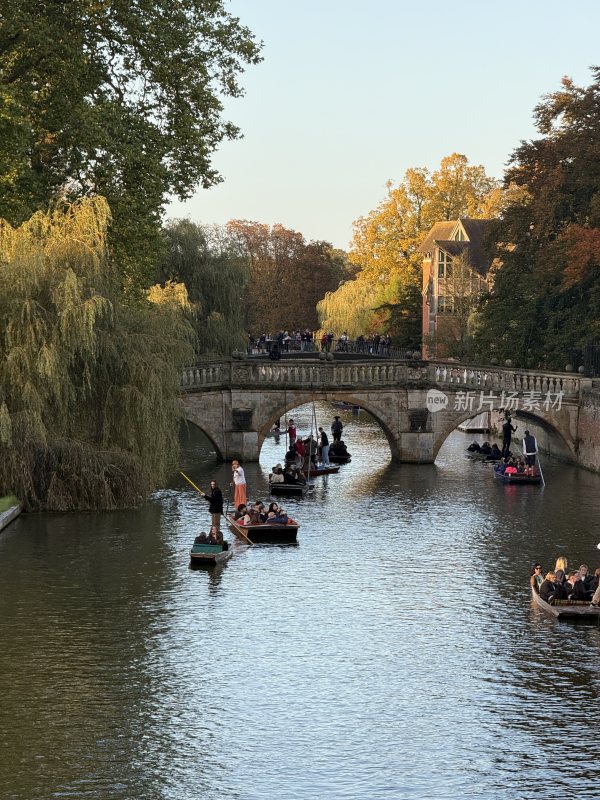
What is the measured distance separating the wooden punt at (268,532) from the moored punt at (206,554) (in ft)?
8.94

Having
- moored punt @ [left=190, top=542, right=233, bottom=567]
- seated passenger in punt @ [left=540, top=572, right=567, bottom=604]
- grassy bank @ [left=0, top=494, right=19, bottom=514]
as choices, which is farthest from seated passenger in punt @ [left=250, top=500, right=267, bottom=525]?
seated passenger in punt @ [left=540, top=572, right=567, bottom=604]

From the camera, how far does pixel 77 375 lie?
37.7 m

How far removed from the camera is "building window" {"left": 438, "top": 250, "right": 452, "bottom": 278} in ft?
316

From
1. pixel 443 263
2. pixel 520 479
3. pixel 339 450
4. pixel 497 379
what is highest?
pixel 443 263

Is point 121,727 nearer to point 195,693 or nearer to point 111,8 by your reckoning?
point 195,693

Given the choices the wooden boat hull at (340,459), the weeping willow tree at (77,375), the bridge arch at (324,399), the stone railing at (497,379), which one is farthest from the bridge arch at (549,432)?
the weeping willow tree at (77,375)

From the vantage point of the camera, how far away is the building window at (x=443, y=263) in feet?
316

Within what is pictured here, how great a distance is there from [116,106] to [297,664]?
76.2 feet

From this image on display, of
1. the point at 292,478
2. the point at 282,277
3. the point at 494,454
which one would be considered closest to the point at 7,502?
the point at 292,478

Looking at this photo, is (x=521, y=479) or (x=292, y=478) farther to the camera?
(x=521, y=479)

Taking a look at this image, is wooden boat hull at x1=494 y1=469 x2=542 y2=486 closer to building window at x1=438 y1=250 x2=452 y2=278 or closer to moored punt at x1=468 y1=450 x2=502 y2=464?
moored punt at x1=468 y1=450 x2=502 y2=464

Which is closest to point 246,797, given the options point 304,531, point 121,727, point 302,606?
point 121,727

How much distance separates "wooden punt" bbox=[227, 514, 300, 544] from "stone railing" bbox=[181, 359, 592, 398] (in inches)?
599

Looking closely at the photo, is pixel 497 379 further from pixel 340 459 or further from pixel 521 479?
pixel 340 459
